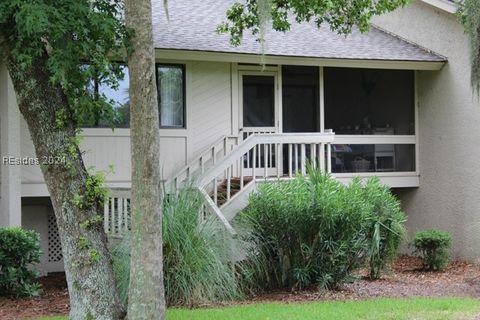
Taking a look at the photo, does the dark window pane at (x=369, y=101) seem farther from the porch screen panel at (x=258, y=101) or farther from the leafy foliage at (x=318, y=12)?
the leafy foliage at (x=318, y=12)

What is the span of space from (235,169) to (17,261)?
4.78 m

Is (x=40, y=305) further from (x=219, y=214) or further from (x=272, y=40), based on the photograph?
(x=272, y=40)

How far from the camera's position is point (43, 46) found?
7.30 m

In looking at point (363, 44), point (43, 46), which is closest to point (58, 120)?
point (43, 46)

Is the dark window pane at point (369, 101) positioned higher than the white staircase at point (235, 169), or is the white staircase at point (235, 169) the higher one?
the dark window pane at point (369, 101)

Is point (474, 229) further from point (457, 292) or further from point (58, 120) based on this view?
point (58, 120)

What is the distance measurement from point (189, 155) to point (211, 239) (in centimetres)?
404

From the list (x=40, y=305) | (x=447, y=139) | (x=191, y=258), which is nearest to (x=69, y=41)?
(x=191, y=258)

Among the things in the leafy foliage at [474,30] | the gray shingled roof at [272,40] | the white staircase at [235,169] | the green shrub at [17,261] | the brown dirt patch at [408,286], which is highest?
the gray shingled roof at [272,40]

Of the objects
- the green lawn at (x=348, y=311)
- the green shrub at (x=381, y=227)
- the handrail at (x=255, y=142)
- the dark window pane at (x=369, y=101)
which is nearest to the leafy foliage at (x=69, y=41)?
the green lawn at (x=348, y=311)

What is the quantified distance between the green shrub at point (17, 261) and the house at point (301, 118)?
49.7 inches

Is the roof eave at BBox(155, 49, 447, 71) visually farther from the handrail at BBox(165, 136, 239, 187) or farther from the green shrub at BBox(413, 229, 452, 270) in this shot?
the green shrub at BBox(413, 229, 452, 270)

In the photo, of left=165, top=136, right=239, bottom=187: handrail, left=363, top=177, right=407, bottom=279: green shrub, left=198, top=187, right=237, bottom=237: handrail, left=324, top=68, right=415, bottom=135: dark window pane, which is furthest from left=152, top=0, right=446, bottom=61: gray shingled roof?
left=363, top=177, right=407, bottom=279: green shrub

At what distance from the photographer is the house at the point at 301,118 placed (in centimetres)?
1224
